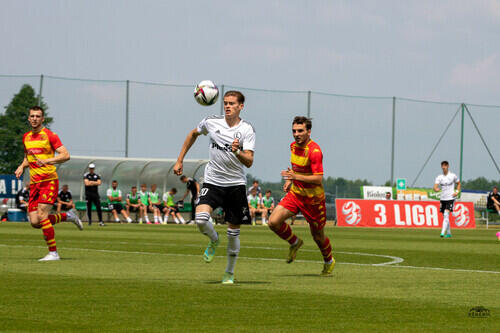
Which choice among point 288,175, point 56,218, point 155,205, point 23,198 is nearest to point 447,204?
point 155,205

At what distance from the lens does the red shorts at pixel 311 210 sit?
12434mm

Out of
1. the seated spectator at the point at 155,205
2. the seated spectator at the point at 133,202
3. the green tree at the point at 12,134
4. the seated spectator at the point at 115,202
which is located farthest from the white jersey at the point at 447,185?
the green tree at the point at 12,134

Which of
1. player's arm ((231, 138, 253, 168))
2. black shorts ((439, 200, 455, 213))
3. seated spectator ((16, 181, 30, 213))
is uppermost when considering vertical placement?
player's arm ((231, 138, 253, 168))

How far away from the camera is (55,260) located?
46.5 feet

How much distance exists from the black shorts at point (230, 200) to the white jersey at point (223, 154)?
64mm

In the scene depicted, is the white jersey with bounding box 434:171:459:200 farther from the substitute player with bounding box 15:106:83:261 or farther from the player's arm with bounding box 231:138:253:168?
the player's arm with bounding box 231:138:253:168

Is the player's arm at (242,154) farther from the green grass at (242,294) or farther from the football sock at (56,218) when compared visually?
the football sock at (56,218)

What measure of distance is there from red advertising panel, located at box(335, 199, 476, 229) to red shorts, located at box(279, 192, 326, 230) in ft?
93.4

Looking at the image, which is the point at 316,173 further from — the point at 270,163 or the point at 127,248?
the point at 270,163

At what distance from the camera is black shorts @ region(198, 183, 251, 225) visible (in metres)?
10.8

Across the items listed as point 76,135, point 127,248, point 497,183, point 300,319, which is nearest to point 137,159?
point 76,135

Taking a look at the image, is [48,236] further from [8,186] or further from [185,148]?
[8,186]

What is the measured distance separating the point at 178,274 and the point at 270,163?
34.3m

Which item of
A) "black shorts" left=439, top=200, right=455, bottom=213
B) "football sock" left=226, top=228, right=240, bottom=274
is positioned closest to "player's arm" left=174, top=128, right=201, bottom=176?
"football sock" left=226, top=228, right=240, bottom=274
